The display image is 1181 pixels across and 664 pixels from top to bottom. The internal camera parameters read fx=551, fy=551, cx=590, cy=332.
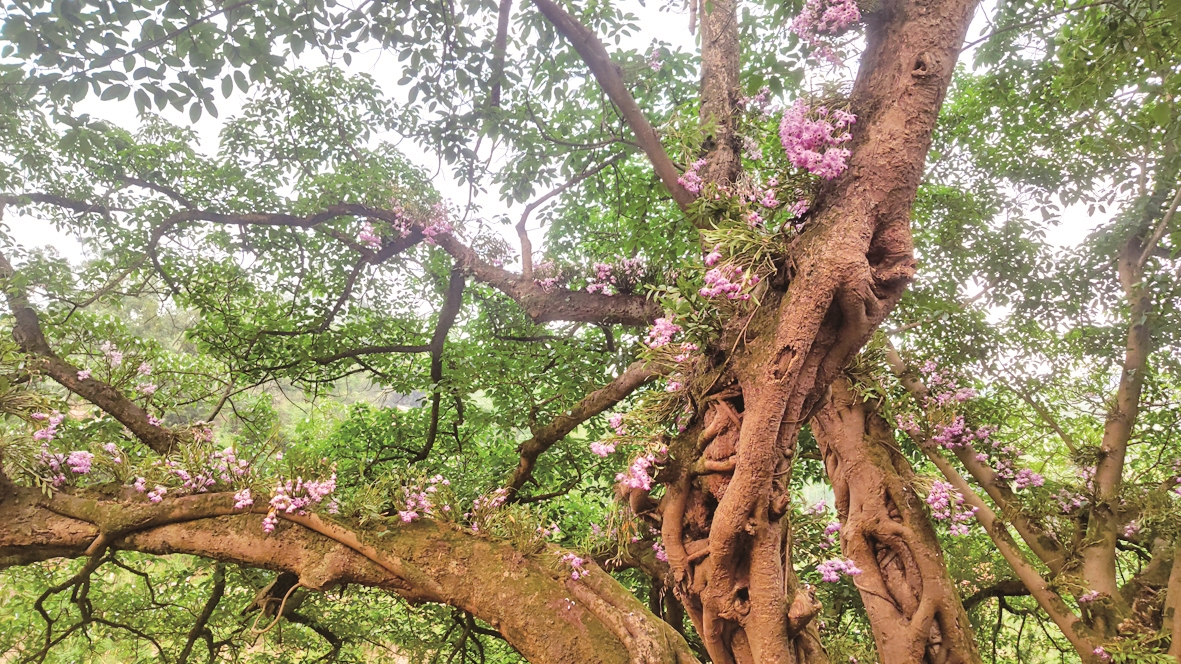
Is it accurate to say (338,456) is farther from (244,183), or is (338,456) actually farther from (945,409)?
(945,409)

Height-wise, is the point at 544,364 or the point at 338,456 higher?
the point at 544,364

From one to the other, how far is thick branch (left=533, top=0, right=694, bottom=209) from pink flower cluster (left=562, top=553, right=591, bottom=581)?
2.00m

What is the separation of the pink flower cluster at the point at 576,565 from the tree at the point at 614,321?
1 centimetres

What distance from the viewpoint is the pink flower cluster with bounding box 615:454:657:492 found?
239cm

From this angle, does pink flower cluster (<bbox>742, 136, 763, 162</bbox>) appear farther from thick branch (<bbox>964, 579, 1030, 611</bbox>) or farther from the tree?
thick branch (<bbox>964, 579, 1030, 611</bbox>)

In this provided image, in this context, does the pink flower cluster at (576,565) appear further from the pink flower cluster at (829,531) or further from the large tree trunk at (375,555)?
the pink flower cluster at (829,531)

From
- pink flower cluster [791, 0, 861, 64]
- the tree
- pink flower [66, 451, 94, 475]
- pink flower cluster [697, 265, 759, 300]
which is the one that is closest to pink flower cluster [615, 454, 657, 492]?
the tree

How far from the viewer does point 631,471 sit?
2412mm

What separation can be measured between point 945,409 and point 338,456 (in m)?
5.35

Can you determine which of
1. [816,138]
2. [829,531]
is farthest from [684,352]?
[829,531]

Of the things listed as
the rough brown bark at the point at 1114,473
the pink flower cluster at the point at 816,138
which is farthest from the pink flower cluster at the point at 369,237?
the rough brown bark at the point at 1114,473

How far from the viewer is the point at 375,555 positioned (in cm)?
258

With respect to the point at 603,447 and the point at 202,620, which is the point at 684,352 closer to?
the point at 603,447

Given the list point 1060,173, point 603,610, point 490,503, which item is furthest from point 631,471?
point 1060,173
